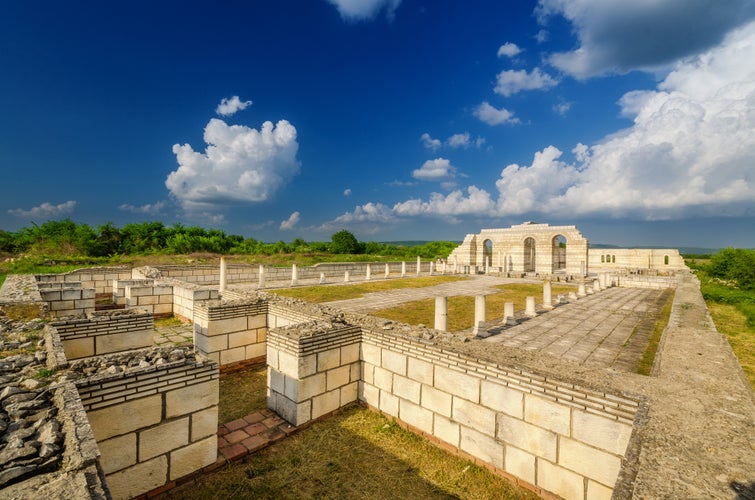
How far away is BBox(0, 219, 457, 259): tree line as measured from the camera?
22.7m

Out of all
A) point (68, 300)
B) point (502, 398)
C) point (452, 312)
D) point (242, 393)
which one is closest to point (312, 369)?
point (242, 393)

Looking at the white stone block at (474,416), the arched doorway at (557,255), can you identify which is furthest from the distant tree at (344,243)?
the white stone block at (474,416)

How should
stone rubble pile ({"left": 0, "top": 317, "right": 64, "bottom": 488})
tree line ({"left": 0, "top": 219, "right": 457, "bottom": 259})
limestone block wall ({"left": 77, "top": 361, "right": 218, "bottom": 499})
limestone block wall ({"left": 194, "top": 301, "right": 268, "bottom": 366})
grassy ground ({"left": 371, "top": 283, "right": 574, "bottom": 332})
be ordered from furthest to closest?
tree line ({"left": 0, "top": 219, "right": 457, "bottom": 259})
grassy ground ({"left": 371, "top": 283, "right": 574, "bottom": 332})
limestone block wall ({"left": 194, "top": 301, "right": 268, "bottom": 366})
limestone block wall ({"left": 77, "top": 361, "right": 218, "bottom": 499})
stone rubble pile ({"left": 0, "top": 317, "right": 64, "bottom": 488})

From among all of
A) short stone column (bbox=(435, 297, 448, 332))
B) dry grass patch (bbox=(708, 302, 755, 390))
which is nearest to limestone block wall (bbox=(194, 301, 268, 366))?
short stone column (bbox=(435, 297, 448, 332))

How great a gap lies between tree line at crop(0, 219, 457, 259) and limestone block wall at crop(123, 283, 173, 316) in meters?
19.3

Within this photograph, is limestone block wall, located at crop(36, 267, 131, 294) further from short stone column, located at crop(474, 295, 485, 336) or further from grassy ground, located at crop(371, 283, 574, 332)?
→ short stone column, located at crop(474, 295, 485, 336)

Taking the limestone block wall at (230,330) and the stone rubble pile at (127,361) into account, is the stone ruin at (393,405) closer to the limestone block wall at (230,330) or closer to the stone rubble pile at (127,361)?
the stone rubble pile at (127,361)

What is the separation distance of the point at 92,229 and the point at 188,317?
2434cm

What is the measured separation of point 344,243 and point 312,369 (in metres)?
32.7

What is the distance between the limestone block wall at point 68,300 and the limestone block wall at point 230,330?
13.1 feet

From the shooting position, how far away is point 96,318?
4.58 m

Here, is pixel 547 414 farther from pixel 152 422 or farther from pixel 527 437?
pixel 152 422

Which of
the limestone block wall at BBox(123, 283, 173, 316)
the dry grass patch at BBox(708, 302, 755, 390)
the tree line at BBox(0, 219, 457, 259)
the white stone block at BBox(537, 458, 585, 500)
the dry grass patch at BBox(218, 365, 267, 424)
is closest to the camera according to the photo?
the white stone block at BBox(537, 458, 585, 500)

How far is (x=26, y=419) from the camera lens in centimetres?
204
